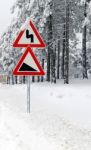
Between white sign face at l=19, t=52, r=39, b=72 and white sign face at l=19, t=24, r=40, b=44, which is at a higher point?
white sign face at l=19, t=24, r=40, b=44

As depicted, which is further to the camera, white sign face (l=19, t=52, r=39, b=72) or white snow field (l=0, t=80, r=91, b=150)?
white sign face (l=19, t=52, r=39, b=72)

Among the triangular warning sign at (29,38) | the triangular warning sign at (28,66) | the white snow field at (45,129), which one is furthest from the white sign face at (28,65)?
the white snow field at (45,129)

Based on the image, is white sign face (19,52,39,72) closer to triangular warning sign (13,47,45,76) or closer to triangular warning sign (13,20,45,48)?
triangular warning sign (13,47,45,76)

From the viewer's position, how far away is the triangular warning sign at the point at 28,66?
10.6 m

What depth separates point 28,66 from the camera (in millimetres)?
10695

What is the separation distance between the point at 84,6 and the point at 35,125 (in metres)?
29.2

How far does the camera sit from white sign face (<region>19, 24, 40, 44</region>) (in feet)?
34.8

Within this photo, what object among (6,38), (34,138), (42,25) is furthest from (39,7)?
(34,138)

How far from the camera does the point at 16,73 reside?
10617 mm

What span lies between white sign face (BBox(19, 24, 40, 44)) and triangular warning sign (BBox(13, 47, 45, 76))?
0.68 feet

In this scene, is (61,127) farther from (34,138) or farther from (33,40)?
(33,40)

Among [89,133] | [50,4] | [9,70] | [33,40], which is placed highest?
[50,4]

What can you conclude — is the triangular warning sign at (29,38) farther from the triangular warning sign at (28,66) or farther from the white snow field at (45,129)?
the white snow field at (45,129)

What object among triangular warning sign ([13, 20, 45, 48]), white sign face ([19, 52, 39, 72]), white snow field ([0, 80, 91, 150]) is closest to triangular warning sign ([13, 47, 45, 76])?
white sign face ([19, 52, 39, 72])
